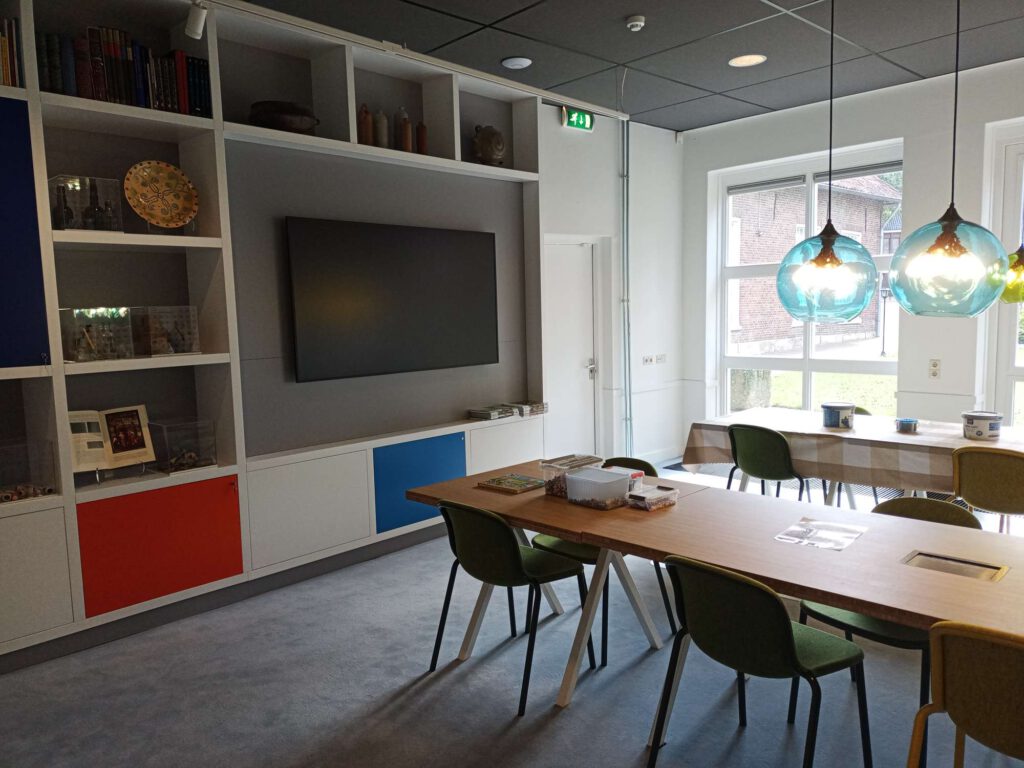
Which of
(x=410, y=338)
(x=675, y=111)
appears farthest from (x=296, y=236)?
(x=675, y=111)

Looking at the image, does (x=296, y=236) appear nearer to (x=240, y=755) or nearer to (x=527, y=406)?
(x=527, y=406)

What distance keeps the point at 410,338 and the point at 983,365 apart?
4.12 meters

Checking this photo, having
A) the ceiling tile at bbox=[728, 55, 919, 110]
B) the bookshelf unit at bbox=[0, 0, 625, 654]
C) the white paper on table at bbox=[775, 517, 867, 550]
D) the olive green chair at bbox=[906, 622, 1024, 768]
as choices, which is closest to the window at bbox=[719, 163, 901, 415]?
the ceiling tile at bbox=[728, 55, 919, 110]

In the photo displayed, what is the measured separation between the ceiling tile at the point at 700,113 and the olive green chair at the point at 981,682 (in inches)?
193

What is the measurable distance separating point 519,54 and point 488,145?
634mm

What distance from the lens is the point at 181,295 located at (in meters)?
3.91

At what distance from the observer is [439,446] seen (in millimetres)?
4781

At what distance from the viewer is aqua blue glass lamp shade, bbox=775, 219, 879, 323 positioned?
9.61 ft

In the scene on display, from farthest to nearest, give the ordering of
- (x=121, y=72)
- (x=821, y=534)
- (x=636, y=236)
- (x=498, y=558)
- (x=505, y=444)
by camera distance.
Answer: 1. (x=636, y=236)
2. (x=505, y=444)
3. (x=121, y=72)
4. (x=498, y=558)
5. (x=821, y=534)

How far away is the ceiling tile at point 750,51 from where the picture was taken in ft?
14.3

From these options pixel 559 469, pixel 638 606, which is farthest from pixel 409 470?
pixel 638 606

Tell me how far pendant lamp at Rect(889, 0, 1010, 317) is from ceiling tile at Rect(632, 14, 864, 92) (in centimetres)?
214

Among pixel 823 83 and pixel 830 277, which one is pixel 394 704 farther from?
pixel 823 83

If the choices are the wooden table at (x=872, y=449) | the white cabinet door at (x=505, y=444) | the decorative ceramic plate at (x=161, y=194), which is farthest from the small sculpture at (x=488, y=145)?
the wooden table at (x=872, y=449)
